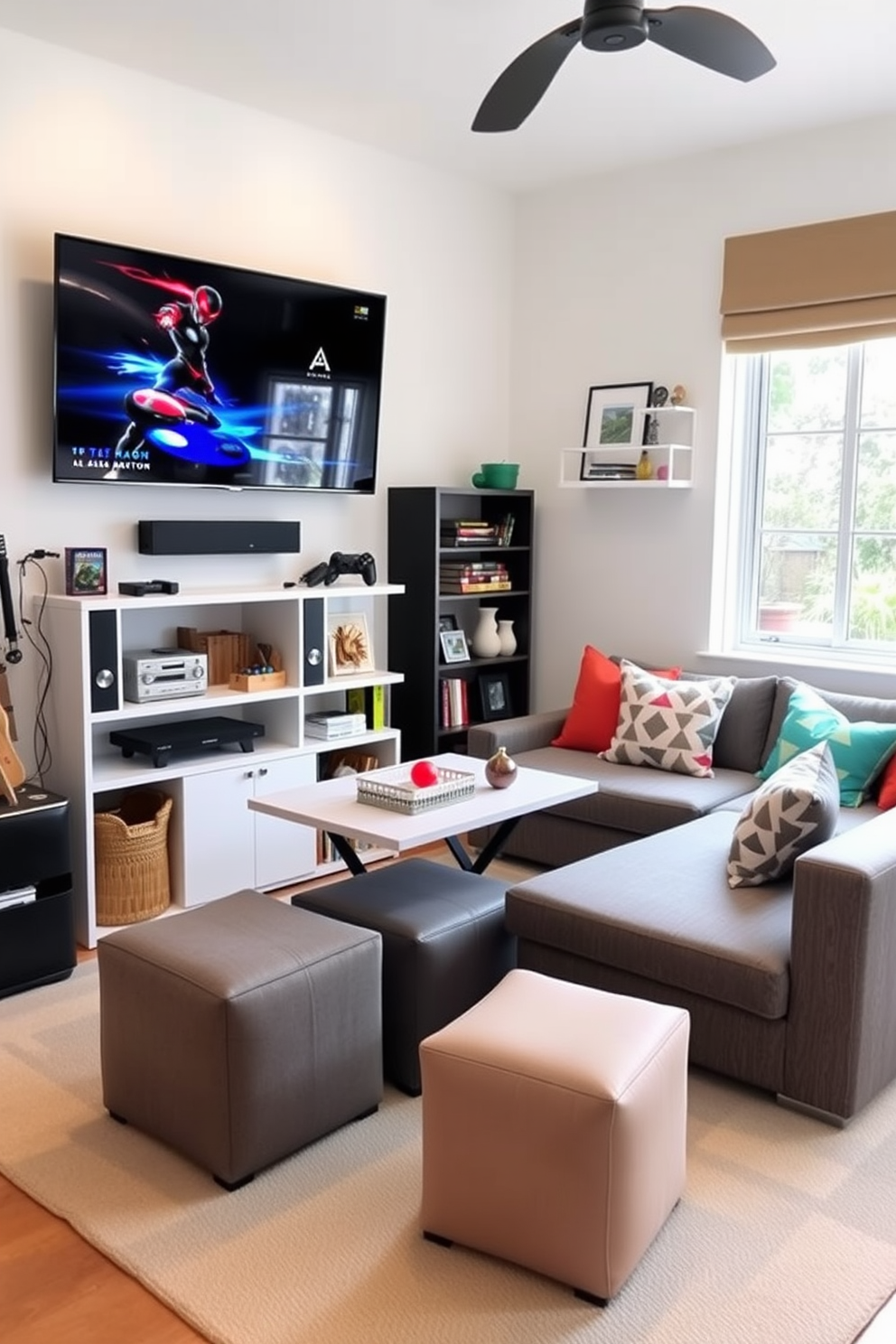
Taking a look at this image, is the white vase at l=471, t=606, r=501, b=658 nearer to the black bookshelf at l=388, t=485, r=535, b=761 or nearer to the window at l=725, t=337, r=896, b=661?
the black bookshelf at l=388, t=485, r=535, b=761

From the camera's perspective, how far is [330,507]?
4.67 meters

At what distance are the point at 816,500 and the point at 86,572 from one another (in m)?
2.80

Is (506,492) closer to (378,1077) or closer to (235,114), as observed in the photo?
(235,114)

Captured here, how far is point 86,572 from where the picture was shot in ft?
12.2

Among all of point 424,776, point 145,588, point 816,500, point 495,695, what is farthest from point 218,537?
point 816,500

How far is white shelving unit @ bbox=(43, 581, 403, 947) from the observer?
3.61 metres

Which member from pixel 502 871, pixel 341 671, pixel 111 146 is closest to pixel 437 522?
pixel 341 671

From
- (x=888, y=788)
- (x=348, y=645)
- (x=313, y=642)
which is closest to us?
(x=888, y=788)

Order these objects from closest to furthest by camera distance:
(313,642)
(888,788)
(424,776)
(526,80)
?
1. (526,80)
2. (424,776)
3. (888,788)
4. (313,642)

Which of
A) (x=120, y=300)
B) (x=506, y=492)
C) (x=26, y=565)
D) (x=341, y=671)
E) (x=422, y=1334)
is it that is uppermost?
(x=120, y=300)

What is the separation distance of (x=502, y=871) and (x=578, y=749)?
62cm

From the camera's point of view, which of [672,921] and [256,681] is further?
[256,681]

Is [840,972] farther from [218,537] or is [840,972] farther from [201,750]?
[218,537]

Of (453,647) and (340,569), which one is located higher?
(340,569)
